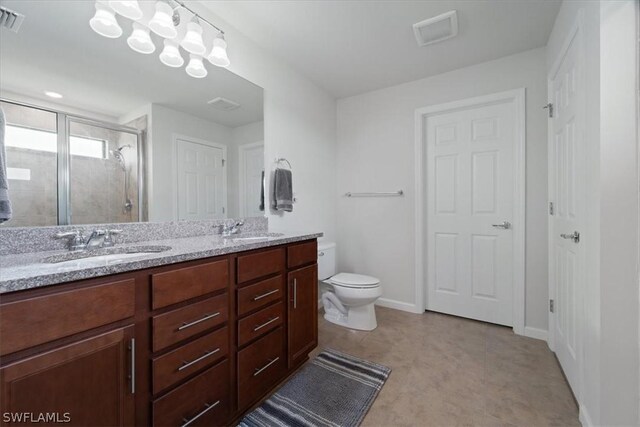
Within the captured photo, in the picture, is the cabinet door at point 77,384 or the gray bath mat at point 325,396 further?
the gray bath mat at point 325,396

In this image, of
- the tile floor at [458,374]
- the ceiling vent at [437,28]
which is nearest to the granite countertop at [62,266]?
the tile floor at [458,374]

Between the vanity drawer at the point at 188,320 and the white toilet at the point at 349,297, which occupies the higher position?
the vanity drawer at the point at 188,320

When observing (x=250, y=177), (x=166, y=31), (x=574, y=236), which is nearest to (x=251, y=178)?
(x=250, y=177)

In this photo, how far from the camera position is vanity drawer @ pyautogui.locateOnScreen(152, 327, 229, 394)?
3.14ft

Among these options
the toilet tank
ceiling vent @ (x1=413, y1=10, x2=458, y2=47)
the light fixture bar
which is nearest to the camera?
the light fixture bar

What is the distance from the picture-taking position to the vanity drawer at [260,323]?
Result: 50.2 inches

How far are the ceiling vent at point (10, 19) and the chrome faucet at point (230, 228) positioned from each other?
1.27 m

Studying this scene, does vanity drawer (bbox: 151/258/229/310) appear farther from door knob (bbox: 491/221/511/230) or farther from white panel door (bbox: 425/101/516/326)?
door knob (bbox: 491/221/511/230)

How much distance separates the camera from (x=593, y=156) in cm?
120

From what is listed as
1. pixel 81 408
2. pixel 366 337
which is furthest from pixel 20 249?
pixel 366 337

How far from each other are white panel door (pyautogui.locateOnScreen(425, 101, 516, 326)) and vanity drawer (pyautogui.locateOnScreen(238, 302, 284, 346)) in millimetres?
1815

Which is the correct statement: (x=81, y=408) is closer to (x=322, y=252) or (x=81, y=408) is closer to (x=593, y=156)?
(x=322, y=252)

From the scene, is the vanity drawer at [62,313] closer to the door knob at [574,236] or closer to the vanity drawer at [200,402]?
the vanity drawer at [200,402]

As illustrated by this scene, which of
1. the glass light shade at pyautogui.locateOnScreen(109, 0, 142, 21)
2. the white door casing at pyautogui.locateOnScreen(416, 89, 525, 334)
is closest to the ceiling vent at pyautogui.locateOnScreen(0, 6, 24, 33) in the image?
the glass light shade at pyautogui.locateOnScreen(109, 0, 142, 21)
